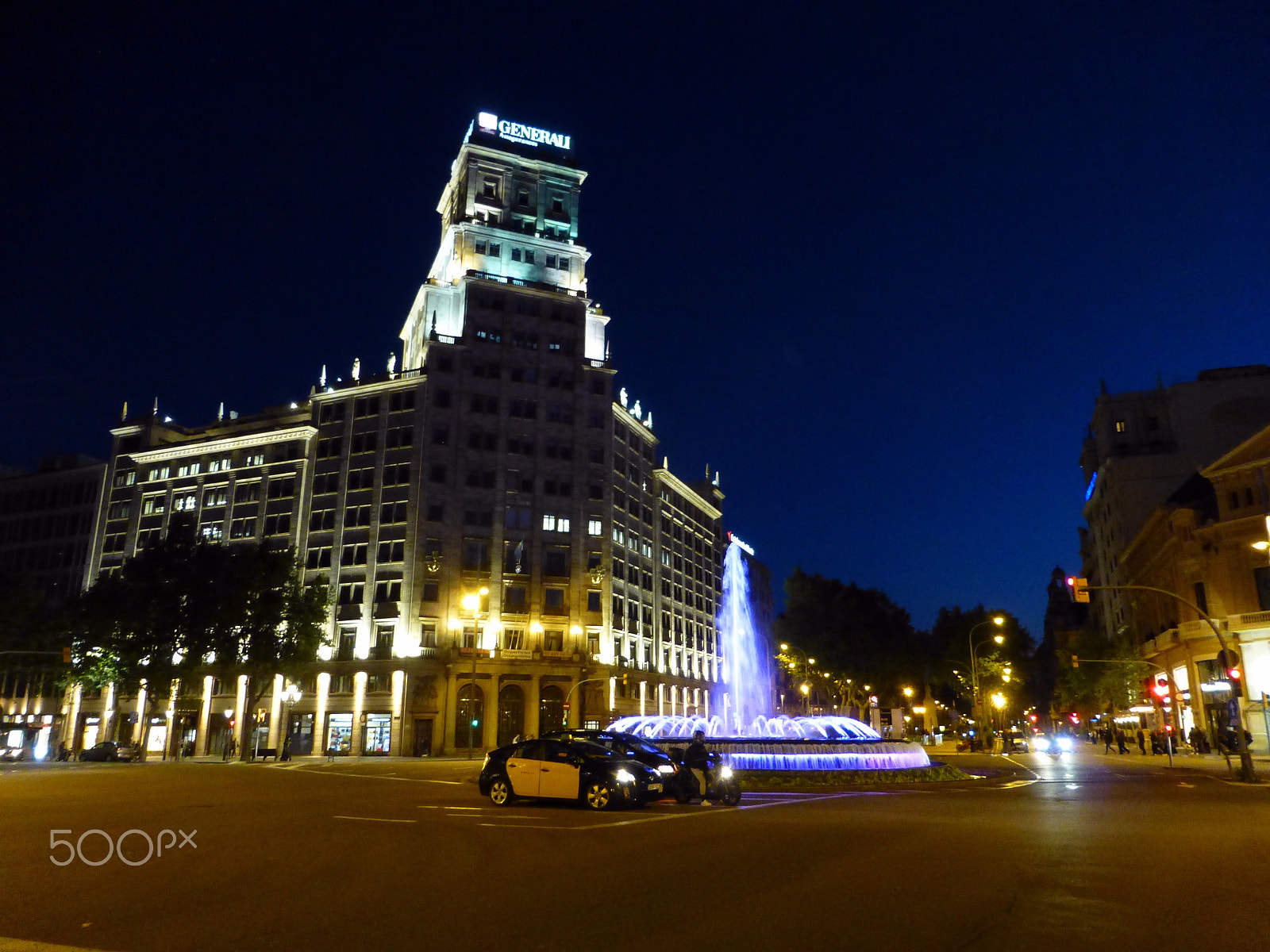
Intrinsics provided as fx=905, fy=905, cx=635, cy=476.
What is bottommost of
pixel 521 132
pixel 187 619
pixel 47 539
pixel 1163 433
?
pixel 187 619

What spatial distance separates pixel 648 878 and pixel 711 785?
1072cm

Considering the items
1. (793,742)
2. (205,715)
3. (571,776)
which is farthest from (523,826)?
(205,715)

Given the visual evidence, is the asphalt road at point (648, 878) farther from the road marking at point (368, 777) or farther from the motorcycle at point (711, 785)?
the road marking at point (368, 777)

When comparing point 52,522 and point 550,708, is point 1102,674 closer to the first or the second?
point 550,708

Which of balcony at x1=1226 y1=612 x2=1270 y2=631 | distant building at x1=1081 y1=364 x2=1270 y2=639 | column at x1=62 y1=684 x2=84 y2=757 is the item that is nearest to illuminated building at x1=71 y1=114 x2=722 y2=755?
column at x1=62 y1=684 x2=84 y2=757

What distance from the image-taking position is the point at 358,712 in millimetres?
68000

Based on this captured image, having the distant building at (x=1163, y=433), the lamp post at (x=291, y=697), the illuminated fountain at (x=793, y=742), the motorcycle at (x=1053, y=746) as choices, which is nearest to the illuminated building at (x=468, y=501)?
the lamp post at (x=291, y=697)

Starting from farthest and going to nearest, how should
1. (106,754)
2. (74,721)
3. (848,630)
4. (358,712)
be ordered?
(848,630) < (74,721) < (358,712) < (106,754)

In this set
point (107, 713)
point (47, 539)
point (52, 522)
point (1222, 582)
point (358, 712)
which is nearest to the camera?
point (1222, 582)

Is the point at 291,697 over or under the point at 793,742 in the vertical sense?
over

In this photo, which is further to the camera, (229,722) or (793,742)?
(229,722)

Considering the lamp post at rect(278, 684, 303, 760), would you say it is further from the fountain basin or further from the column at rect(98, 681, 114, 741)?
the fountain basin

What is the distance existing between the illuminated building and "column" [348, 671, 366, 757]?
0.44ft

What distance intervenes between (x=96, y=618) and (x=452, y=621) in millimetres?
23722
